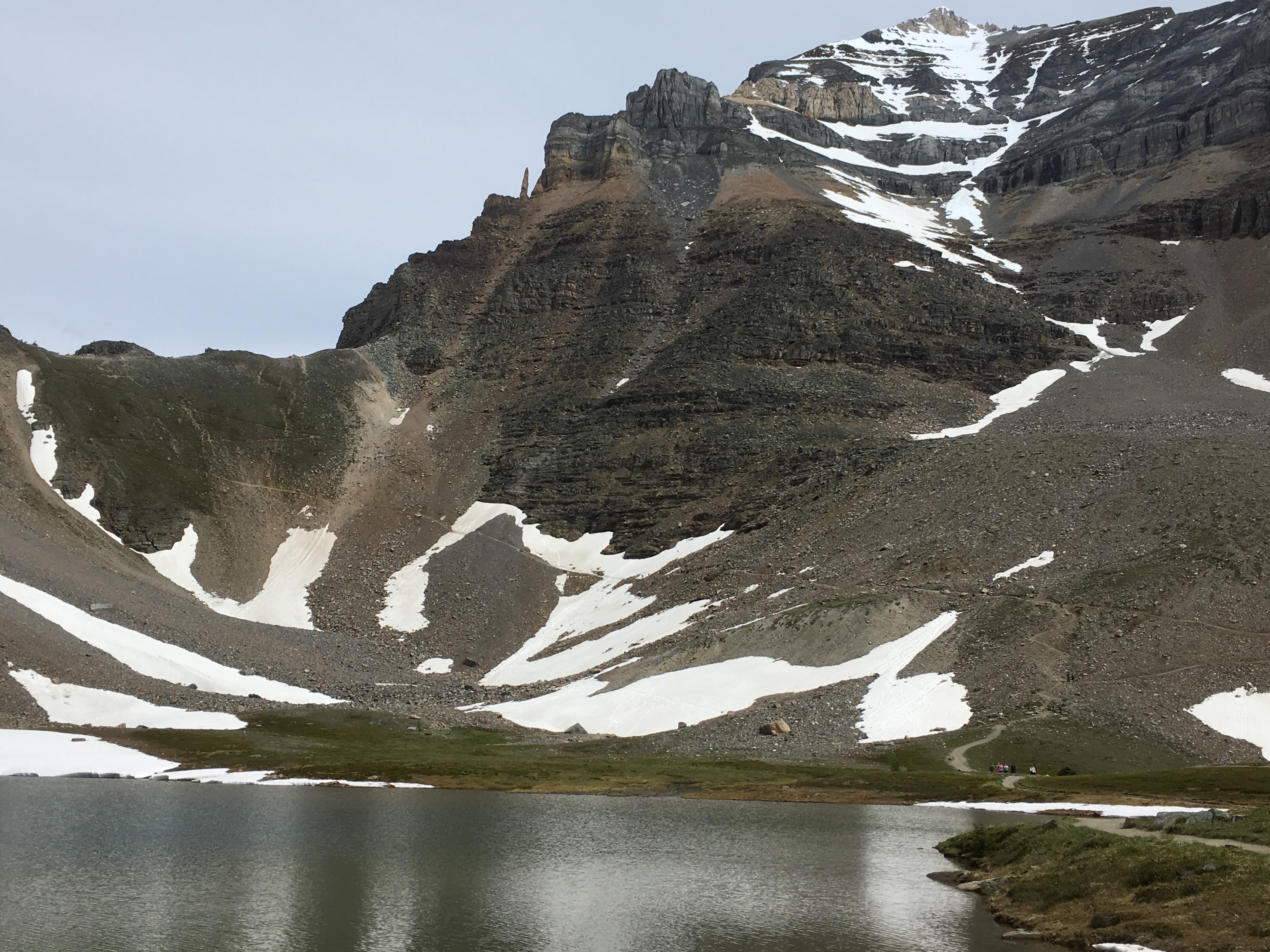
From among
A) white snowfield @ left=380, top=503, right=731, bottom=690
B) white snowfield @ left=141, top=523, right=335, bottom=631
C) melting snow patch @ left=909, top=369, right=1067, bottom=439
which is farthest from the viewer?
melting snow patch @ left=909, top=369, right=1067, bottom=439

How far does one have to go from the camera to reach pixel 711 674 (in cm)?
8025

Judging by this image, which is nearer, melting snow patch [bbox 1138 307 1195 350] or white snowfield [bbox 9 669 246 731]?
white snowfield [bbox 9 669 246 731]

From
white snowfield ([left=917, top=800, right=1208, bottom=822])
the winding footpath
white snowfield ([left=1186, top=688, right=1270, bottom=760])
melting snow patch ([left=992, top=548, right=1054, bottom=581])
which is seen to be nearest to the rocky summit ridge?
white snowfield ([left=1186, top=688, right=1270, bottom=760])

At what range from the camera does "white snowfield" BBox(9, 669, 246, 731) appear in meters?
70.9

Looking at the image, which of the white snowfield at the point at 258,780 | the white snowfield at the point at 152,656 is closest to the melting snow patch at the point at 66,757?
the white snowfield at the point at 258,780

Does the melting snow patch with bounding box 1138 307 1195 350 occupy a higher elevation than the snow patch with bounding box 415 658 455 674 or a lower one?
higher

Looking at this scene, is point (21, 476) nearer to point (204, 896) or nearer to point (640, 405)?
point (640, 405)

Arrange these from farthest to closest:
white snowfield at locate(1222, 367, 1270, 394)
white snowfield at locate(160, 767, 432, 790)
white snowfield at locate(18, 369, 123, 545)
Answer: white snowfield at locate(1222, 367, 1270, 394) → white snowfield at locate(18, 369, 123, 545) → white snowfield at locate(160, 767, 432, 790)

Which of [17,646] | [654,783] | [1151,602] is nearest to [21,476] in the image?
[17,646]

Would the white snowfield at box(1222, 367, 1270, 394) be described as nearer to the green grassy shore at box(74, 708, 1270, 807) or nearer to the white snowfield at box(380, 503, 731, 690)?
the white snowfield at box(380, 503, 731, 690)

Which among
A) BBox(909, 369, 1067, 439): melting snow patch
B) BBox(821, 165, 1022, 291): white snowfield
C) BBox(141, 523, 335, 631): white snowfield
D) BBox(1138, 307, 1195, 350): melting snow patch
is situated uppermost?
BBox(821, 165, 1022, 291): white snowfield

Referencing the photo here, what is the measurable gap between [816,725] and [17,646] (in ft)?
176

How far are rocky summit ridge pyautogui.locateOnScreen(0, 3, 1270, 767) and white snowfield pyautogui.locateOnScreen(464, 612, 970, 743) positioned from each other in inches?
11.2

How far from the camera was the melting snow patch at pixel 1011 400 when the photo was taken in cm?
12694
